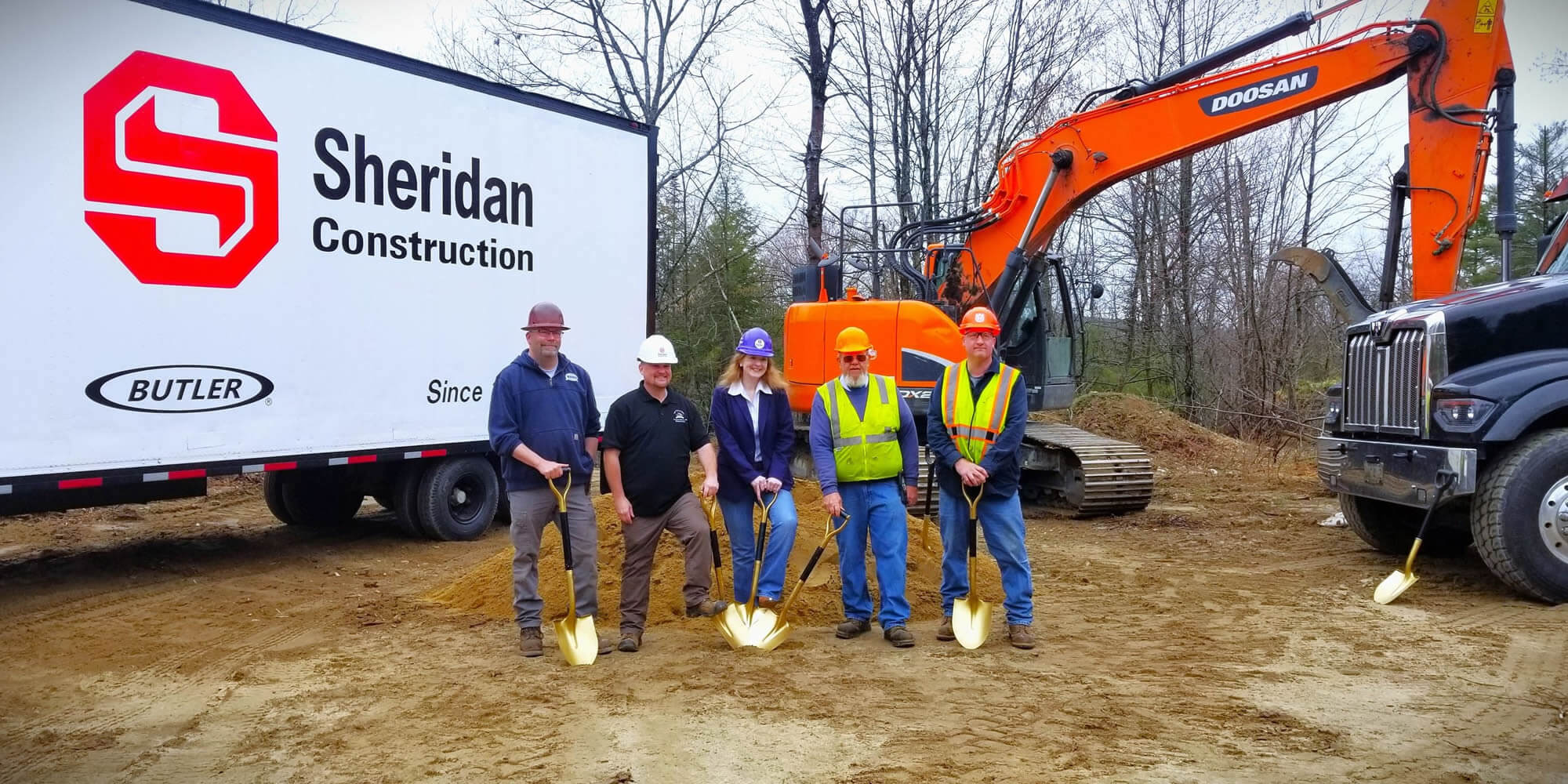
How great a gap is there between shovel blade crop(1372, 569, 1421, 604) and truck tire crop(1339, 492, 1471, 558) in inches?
45.4

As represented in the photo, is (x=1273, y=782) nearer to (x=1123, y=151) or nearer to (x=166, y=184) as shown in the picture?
(x=166, y=184)

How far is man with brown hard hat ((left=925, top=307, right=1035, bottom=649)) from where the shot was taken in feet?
19.5

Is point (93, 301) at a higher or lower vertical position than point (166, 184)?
lower

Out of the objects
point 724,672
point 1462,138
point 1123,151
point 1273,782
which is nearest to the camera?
point 1273,782

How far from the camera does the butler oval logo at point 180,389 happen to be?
7.16m

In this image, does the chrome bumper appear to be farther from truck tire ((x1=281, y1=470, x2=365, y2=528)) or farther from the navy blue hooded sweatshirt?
truck tire ((x1=281, y1=470, x2=365, y2=528))

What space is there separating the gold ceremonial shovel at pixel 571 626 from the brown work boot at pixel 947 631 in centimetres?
183

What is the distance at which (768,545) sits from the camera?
612 centimetres

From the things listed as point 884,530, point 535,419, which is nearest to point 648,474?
point 535,419

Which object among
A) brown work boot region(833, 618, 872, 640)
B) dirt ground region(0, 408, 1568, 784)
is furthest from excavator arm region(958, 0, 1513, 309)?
brown work boot region(833, 618, 872, 640)

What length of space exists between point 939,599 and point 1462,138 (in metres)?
Answer: 5.69

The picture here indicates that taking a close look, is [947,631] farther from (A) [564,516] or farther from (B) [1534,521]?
(B) [1534,521]

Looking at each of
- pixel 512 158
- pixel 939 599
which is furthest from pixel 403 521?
pixel 939 599

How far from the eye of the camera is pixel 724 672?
17.9 ft
